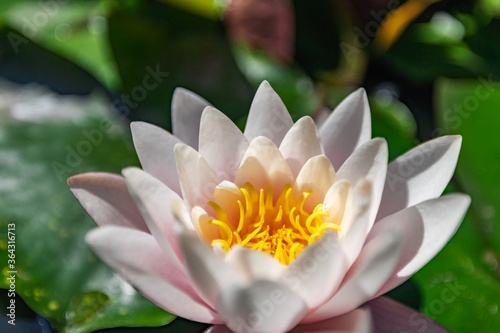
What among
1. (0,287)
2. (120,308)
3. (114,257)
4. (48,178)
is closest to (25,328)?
(0,287)

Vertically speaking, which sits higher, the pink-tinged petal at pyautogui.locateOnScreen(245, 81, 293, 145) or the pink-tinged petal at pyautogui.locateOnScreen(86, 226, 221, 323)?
the pink-tinged petal at pyautogui.locateOnScreen(245, 81, 293, 145)

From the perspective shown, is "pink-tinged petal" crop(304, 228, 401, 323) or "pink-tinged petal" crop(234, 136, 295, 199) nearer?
"pink-tinged petal" crop(304, 228, 401, 323)

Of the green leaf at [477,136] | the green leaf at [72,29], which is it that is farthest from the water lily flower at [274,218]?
the green leaf at [72,29]

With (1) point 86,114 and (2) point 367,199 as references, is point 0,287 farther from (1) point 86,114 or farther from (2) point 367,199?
(2) point 367,199

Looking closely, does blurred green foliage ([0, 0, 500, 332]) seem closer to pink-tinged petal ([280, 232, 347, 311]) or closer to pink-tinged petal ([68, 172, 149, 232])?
pink-tinged petal ([68, 172, 149, 232])

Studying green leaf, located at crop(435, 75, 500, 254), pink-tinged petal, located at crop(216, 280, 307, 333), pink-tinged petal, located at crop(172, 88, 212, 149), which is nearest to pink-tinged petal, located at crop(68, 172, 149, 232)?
pink-tinged petal, located at crop(172, 88, 212, 149)

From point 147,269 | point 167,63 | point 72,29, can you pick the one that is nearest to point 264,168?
point 147,269
